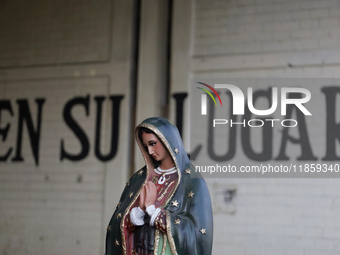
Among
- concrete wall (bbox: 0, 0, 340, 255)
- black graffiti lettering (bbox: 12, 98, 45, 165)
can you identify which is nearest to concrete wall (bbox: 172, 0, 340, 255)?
concrete wall (bbox: 0, 0, 340, 255)

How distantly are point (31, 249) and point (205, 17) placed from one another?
11.4 ft

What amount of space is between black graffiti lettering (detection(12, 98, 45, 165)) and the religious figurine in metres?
3.19

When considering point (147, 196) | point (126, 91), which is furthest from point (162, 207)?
point (126, 91)

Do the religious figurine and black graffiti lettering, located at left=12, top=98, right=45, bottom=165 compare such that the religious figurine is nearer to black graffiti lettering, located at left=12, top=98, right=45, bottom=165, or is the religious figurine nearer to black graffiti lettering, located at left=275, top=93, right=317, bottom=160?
black graffiti lettering, located at left=275, top=93, right=317, bottom=160

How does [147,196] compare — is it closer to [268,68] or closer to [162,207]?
[162,207]

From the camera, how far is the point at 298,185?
476 centimetres

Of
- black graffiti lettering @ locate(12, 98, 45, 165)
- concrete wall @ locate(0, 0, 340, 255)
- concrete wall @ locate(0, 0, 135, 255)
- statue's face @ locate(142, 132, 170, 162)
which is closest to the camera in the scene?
statue's face @ locate(142, 132, 170, 162)

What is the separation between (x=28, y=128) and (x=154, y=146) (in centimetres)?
349

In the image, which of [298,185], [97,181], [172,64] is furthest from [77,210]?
[298,185]

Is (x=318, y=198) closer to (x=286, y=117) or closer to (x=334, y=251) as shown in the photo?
(x=334, y=251)

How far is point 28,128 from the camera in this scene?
580 centimetres

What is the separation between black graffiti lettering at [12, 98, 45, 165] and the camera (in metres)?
5.75

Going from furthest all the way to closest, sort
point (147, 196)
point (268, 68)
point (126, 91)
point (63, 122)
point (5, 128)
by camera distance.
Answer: point (5, 128)
point (63, 122)
point (126, 91)
point (268, 68)
point (147, 196)

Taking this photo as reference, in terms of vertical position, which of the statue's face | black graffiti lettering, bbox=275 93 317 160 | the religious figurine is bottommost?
the religious figurine
